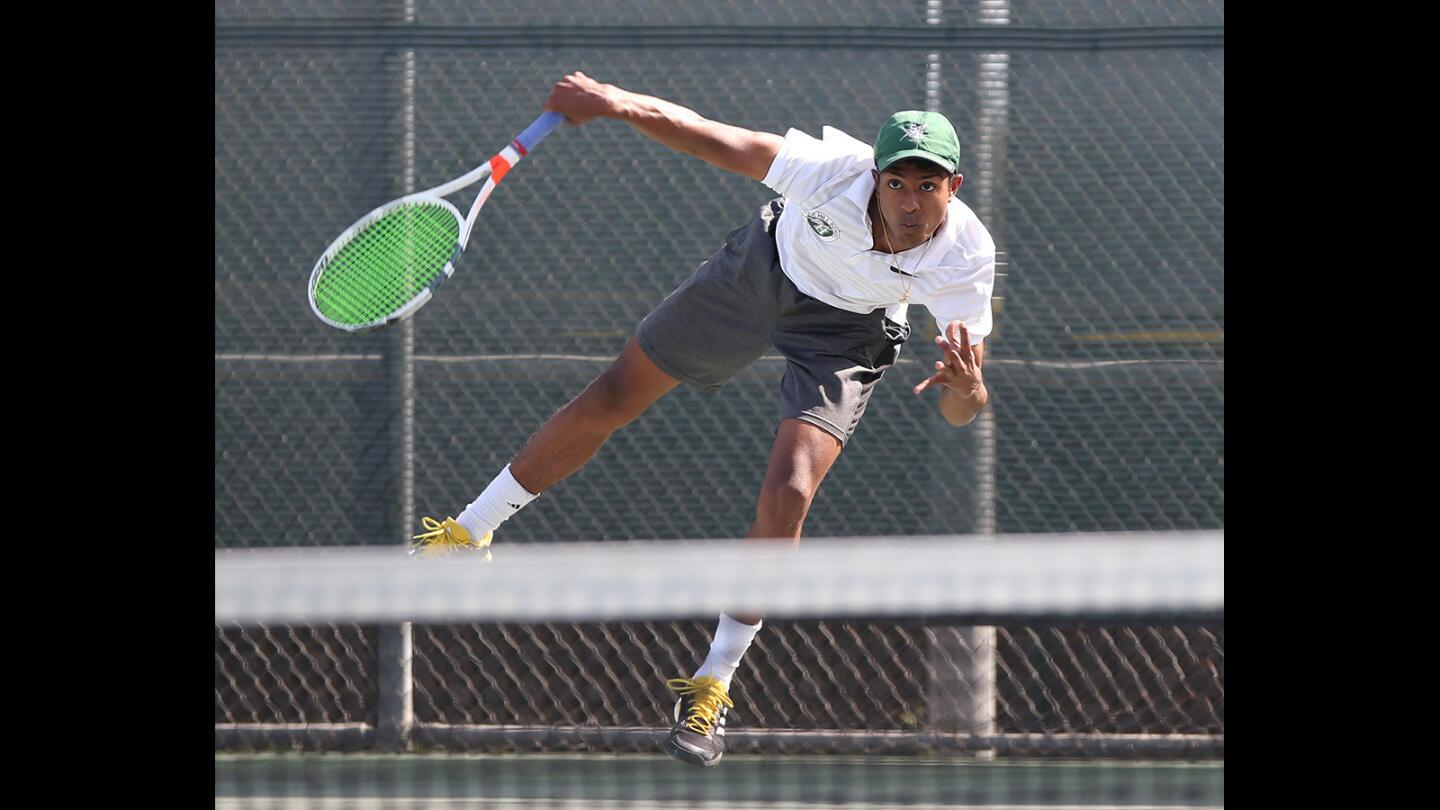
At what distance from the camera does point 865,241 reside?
3.23m

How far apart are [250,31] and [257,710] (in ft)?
5.92

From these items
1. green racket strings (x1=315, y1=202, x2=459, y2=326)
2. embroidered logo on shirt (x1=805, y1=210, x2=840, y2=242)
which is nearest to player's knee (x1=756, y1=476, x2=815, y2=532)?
embroidered logo on shirt (x1=805, y1=210, x2=840, y2=242)

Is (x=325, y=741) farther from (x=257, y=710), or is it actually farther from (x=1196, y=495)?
(x=1196, y=495)

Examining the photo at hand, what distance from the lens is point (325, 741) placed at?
4.33 metres

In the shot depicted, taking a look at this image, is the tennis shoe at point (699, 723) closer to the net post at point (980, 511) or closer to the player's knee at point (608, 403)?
the player's knee at point (608, 403)

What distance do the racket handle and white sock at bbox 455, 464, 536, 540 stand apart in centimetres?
79

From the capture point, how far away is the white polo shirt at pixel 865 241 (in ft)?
10.5

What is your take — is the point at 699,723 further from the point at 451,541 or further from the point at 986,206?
the point at 986,206

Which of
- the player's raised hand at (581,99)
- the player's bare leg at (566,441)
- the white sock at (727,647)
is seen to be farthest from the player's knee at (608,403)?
the player's raised hand at (581,99)

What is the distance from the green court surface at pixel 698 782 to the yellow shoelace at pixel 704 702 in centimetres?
57

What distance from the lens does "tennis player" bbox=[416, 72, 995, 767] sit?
10.2 feet

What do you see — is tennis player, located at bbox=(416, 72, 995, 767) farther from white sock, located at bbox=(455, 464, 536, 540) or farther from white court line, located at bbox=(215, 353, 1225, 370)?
white court line, located at bbox=(215, 353, 1225, 370)

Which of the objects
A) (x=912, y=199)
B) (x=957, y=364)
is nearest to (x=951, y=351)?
(x=957, y=364)
